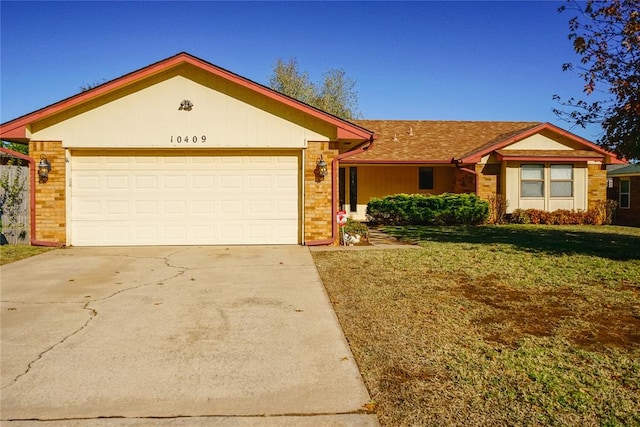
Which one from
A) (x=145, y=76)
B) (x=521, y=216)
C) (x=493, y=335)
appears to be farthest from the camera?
(x=521, y=216)

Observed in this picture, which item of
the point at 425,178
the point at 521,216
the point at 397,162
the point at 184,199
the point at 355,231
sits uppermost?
the point at 397,162

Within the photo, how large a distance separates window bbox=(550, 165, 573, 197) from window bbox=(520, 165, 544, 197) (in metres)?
0.45

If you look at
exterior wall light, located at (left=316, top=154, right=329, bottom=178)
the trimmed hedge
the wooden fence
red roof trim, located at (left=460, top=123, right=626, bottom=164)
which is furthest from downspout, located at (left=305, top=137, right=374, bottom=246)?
red roof trim, located at (left=460, top=123, right=626, bottom=164)

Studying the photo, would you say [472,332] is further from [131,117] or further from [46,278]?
[131,117]

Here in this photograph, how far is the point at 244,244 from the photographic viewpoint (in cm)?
1180

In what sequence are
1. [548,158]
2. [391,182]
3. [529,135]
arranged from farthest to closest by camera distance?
1. [391,182]
2. [529,135]
3. [548,158]

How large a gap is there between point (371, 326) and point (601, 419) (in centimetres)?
248

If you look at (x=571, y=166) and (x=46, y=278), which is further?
(x=571, y=166)

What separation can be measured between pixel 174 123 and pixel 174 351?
7.89 metres

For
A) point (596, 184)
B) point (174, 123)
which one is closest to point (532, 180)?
point (596, 184)

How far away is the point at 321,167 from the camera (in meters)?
11.5

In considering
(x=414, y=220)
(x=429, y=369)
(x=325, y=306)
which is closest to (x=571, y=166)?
(x=414, y=220)

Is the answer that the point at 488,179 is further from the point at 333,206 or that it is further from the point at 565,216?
the point at 333,206

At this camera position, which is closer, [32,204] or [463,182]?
[32,204]
